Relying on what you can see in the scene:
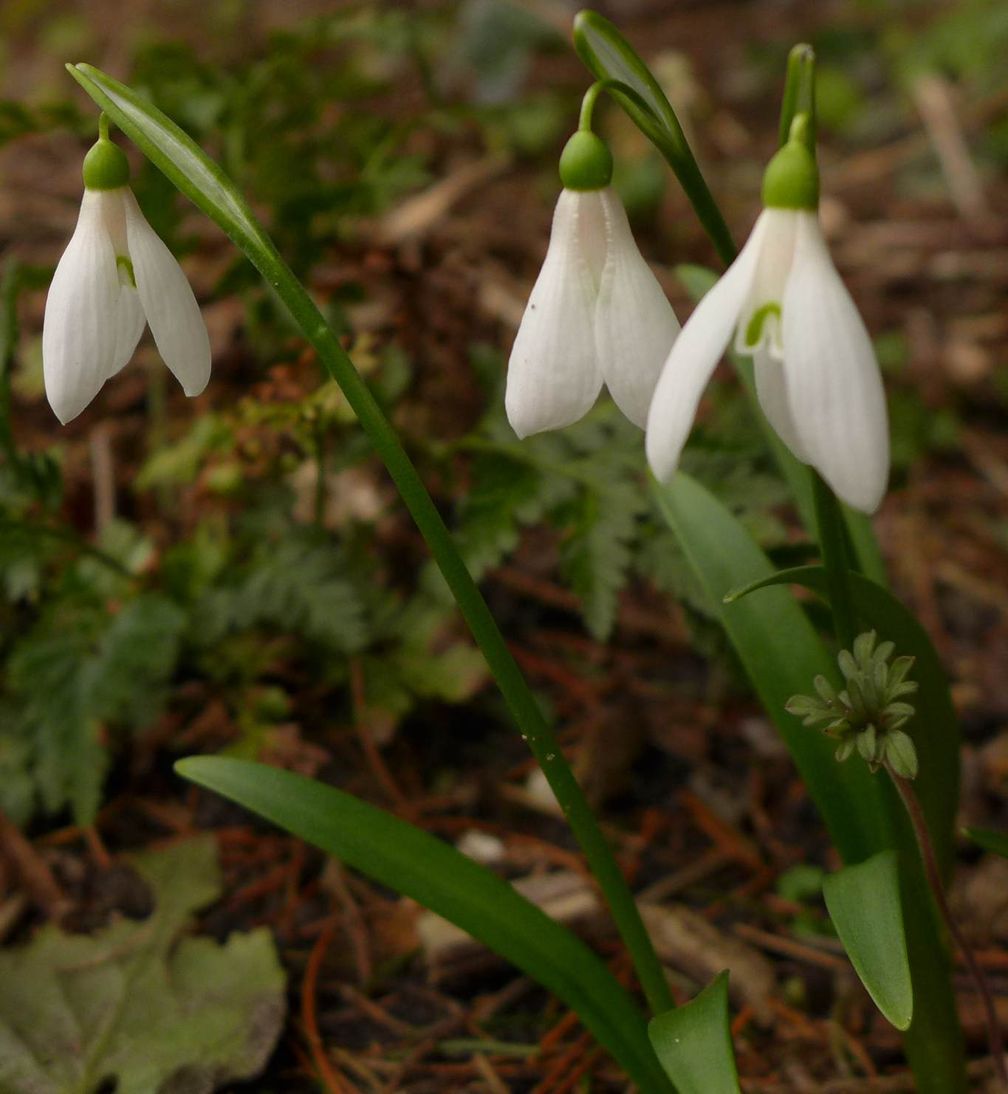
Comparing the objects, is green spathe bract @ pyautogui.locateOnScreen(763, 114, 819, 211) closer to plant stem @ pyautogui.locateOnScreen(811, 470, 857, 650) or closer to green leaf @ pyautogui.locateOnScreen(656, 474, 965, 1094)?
plant stem @ pyautogui.locateOnScreen(811, 470, 857, 650)

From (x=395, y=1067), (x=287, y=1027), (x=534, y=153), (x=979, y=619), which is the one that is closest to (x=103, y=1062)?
(x=287, y=1027)

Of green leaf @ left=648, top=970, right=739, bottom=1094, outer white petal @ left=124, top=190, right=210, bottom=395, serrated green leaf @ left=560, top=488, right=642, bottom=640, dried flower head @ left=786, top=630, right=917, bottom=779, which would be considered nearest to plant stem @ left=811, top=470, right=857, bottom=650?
dried flower head @ left=786, top=630, right=917, bottom=779

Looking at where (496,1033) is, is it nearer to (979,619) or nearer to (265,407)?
(265,407)

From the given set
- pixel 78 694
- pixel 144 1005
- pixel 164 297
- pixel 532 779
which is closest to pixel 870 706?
pixel 164 297

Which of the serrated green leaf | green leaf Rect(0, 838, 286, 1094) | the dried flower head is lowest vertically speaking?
green leaf Rect(0, 838, 286, 1094)

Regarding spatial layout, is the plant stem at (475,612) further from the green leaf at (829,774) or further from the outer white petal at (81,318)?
the green leaf at (829,774)

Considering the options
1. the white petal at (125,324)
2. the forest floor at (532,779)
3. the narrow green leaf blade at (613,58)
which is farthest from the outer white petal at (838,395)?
the forest floor at (532,779)

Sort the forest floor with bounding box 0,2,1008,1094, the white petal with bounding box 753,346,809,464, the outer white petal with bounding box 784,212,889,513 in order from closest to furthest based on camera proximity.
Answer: the outer white petal with bounding box 784,212,889,513 < the white petal with bounding box 753,346,809,464 < the forest floor with bounding box 0,2,1008,1094
